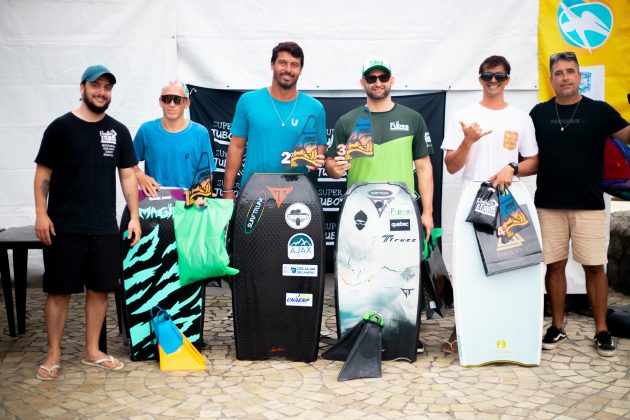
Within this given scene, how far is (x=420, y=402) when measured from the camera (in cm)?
300

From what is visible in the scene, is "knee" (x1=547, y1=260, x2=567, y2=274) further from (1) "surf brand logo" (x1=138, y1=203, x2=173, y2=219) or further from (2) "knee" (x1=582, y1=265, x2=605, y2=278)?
(1) "surf brand logo" (x1=138, y1=203, x2=173, y2=219)

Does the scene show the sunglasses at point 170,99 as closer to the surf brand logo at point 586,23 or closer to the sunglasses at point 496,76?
the sunglasses at point 496,76

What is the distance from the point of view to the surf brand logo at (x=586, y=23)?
15.7ft

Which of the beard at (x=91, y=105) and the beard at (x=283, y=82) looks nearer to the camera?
the beard at (x=91, y=105)

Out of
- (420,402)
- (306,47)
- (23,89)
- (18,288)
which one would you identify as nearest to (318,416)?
(420,402)

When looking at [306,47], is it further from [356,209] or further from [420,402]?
[420,402]

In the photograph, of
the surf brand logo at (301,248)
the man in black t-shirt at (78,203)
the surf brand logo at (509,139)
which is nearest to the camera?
the man in black t-shirt at (78,203)

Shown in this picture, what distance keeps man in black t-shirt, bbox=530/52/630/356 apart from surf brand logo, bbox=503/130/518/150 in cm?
24

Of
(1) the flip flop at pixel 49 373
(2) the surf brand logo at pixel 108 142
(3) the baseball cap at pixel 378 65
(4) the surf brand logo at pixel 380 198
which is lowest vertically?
(1) the flip flop at pixel 49 373

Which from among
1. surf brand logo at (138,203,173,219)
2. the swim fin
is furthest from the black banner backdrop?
the swim fin

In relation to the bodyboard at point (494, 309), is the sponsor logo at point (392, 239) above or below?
above

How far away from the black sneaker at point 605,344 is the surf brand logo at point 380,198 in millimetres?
1626

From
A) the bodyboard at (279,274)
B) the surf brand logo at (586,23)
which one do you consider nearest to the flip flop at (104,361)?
the bodyboard at (279,274)

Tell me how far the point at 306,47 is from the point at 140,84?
4.68 ft
